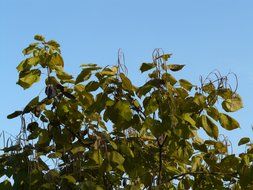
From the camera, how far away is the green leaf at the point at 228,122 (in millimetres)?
4994

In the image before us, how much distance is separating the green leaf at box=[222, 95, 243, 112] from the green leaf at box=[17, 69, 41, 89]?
1739 mm

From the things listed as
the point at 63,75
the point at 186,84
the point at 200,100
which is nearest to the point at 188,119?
the point at 200,100

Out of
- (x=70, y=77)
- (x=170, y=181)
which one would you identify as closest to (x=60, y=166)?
(x=70, y=77)

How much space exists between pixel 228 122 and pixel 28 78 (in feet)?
6.15

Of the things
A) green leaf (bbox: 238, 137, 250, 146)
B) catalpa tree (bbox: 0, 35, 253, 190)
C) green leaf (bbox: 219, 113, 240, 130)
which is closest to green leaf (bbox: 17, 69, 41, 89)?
catalpa tree (bbox: 0, 35, 253, 190)

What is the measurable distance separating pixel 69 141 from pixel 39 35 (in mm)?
1068

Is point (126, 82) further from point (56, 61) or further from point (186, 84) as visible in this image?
point (56, 61)

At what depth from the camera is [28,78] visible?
211 inches

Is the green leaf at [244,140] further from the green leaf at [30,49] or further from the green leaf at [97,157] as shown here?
the green leaf at [30,49]

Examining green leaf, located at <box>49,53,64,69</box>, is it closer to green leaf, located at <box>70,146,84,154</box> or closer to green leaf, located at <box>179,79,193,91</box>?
green leaf, located at <box>70,146,84,154</box>

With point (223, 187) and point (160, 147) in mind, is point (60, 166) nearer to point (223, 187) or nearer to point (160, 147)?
point (160, 147)

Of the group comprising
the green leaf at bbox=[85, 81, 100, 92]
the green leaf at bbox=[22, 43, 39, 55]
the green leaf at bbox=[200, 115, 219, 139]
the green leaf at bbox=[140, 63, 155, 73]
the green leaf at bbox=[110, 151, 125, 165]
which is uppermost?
the green leaf at bbox=[22, 43, 39, 55]

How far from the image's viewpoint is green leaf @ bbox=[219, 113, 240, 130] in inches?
197

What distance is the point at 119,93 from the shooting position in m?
4.94
